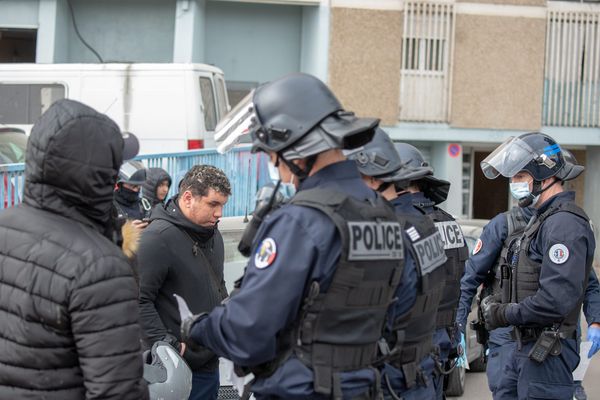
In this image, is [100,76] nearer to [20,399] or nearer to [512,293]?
[512,293]

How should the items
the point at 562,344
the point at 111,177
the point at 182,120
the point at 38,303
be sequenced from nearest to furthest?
the point at 38,303 → the point at 111,177 → the point at 562,344 → the point at 182,120

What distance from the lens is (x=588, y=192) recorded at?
19688mm

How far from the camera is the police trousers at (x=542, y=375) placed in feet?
17.9

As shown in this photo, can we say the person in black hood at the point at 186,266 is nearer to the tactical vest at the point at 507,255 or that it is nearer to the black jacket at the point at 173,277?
the black jacket at the point at 173,277

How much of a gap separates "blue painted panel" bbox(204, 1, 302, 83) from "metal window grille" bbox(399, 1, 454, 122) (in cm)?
238

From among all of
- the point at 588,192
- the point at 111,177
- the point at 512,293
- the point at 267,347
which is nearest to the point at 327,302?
the point at 267,347

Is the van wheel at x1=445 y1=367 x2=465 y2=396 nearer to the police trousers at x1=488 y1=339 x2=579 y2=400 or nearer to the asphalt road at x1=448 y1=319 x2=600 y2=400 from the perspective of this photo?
the asphalt road at x1=448 y1=319 x2=600 y2=400

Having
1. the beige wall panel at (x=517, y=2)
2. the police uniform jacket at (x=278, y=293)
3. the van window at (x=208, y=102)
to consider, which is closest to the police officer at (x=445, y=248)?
the police uniform jacket at (x=278, y=293)

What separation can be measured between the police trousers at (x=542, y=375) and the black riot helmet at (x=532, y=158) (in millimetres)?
1049

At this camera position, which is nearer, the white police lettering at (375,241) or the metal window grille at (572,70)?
the white police lettering at (375,241)

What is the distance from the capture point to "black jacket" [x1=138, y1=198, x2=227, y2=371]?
15.9 feet

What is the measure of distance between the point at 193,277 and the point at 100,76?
9675mm

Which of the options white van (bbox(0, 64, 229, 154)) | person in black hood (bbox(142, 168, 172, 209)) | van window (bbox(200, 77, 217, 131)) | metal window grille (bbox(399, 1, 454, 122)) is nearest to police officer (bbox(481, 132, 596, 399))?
person in black hood (bbox(142, 168, 172, 209))

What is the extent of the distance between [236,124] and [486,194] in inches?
649
